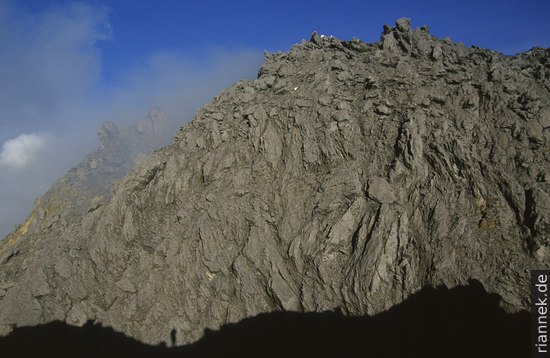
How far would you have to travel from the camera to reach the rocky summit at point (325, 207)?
14914mm

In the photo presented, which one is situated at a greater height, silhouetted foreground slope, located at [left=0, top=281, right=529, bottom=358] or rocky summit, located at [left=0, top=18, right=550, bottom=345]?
rocky summit, located at [left=0, top=18, right=550, bottom=345]

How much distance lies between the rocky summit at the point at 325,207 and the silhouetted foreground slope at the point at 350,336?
2.02 ft

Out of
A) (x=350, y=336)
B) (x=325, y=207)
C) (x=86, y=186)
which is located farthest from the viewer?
(x=86, y=186)

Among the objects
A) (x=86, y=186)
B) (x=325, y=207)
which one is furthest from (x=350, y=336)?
(x=86, y=186)

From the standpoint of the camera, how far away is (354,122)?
19484 mm

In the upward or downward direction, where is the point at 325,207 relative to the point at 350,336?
upward

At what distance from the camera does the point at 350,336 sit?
1476 centimetres

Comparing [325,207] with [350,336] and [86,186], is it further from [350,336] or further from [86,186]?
[86,186]

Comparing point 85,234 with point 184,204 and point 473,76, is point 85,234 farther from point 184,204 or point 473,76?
point 473,76

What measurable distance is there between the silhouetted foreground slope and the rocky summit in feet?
2.02

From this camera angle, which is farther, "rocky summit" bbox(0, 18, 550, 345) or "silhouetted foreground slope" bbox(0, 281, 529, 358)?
"rocky summit" bbox(0, 18, 550, 345)

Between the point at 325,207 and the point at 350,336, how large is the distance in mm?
7461

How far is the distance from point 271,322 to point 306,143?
12.2 m

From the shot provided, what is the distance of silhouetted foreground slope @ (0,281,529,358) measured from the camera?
1287 cm
